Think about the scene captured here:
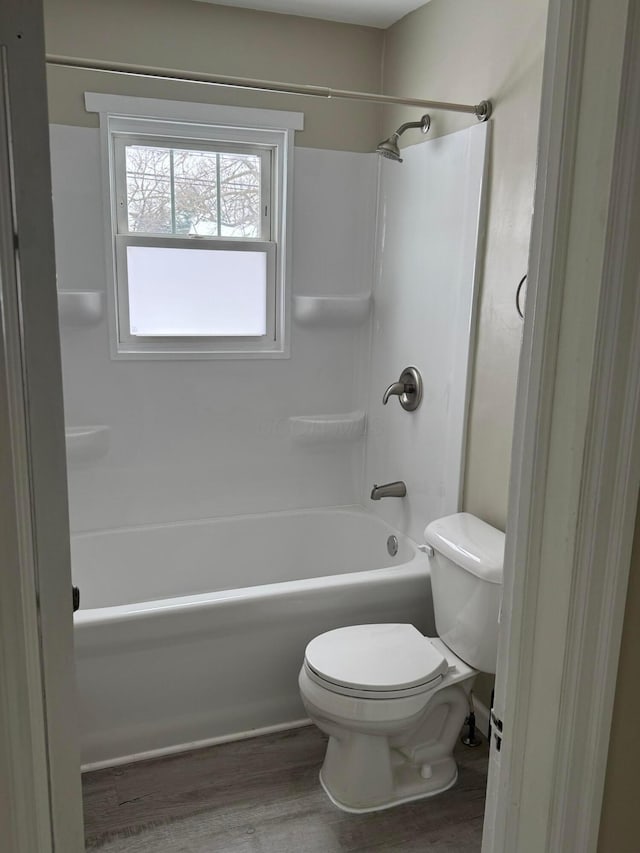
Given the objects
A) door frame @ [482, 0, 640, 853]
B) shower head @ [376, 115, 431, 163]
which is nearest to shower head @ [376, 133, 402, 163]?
shower head @ [376, 115, 431, 163]

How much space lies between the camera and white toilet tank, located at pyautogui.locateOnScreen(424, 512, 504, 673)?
7.03 ft

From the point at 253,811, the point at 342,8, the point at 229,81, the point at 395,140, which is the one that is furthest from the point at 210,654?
the point at 342,8

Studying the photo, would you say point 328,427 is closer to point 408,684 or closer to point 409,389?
point 409,389

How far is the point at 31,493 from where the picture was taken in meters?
0.88

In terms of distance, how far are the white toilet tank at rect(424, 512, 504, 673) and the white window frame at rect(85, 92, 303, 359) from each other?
1.28m

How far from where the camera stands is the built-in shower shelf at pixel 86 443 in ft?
9.71

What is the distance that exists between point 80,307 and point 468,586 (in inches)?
69.7

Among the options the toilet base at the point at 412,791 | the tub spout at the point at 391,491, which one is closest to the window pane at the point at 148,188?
the tub spout at the point at 391,491

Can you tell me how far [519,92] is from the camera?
225 centimetres

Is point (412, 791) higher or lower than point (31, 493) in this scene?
lower

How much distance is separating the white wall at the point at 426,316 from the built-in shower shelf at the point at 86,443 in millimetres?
1198

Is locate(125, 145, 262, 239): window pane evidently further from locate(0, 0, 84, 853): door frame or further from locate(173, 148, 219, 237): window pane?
locate(0, 0, 84, 853): door frame

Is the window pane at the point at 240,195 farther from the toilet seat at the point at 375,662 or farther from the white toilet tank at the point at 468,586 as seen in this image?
the toilet seat at the point at 375,662

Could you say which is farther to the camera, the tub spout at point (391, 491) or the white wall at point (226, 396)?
the tub spout at point (391, 491)
